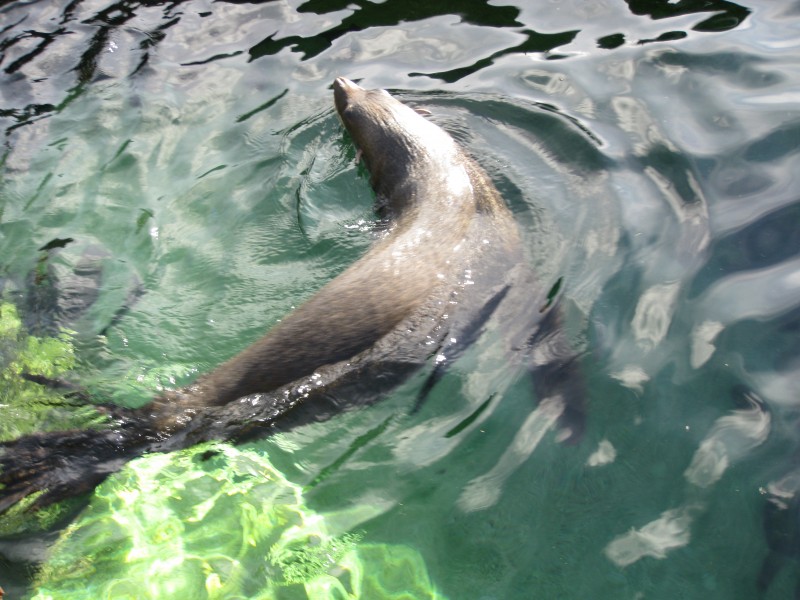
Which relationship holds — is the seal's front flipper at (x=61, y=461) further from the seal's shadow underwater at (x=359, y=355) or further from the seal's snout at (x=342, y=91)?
the seal's snout at (x=342, y=91)

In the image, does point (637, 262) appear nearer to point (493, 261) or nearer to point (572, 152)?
point (493, 261)

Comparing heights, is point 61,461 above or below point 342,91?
below

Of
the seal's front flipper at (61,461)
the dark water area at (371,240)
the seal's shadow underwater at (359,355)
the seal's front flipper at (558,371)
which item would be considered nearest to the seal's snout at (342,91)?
the dark water area at (371,240)

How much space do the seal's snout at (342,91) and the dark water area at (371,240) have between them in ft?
0.56

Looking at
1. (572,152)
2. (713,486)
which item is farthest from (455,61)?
(713,486)

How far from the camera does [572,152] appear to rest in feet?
17.2

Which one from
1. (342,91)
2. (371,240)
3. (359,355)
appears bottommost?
(371,240)

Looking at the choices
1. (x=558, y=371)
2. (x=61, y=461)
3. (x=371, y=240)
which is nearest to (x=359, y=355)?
(x=558, y=371)

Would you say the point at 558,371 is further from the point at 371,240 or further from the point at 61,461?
the point at 61,461

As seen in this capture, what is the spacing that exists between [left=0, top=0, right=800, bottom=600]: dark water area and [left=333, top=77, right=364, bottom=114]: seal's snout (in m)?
0.17

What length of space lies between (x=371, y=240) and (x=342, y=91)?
1.67 meters

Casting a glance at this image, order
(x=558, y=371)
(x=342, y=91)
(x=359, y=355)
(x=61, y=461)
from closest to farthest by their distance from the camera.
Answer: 1. (x=61, y=461)
2. (x=558, y=371)
3. (x=359, y=355)
4. (x=342, y=91)

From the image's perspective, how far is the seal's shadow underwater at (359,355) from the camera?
3574mm

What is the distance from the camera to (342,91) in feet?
20.2
